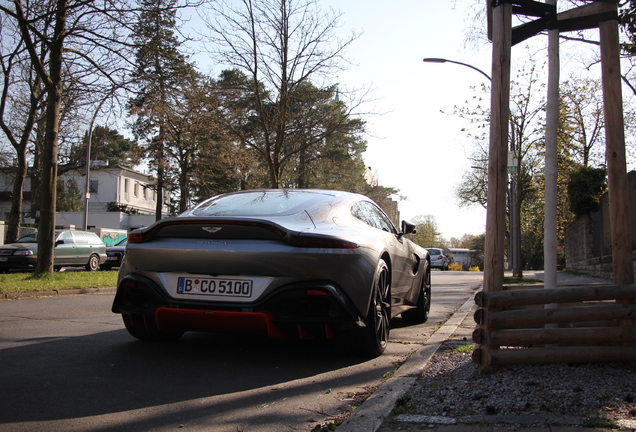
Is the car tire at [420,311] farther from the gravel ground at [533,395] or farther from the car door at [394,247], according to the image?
the gravel ground at [533,395]

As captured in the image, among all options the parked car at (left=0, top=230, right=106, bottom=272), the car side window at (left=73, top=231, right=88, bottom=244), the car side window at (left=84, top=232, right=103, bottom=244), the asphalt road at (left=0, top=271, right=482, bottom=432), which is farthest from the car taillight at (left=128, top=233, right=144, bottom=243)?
the car side window at (left=84, top=232, right=103, bottom=244)

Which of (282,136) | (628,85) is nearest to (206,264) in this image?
(282,136)

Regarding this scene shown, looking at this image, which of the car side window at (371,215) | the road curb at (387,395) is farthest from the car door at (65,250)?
the road curb at (387,395)

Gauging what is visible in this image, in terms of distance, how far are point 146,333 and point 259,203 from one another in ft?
5.22

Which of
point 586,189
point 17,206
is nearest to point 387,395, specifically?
point 586,189

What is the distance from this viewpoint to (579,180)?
2053cm

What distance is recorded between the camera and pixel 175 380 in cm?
415

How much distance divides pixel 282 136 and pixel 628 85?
42.1ft

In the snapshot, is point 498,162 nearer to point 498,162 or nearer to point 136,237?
point 498,162

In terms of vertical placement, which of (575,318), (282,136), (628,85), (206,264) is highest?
(628,85)

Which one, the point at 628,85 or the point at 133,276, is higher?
the point at 628,85

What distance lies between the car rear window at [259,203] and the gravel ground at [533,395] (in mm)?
1835

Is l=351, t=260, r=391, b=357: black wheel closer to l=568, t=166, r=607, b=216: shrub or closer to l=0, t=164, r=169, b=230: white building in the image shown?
l=568, t=166, r=607, b=216: shrub

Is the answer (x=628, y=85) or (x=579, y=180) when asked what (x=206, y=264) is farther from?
(x=628, y=85)
